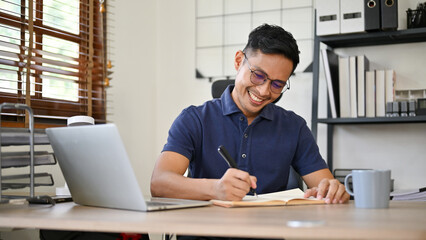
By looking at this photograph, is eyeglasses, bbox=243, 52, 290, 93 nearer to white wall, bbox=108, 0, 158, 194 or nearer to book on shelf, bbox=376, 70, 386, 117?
book on shelf, bbox=376, 70, 386, 117

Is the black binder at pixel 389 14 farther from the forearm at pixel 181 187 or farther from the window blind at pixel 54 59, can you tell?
the forearm at pixel 181 187

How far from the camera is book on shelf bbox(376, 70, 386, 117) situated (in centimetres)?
269

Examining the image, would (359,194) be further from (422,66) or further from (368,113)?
(422,66)

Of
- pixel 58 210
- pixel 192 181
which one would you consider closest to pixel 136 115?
pixel 192 181

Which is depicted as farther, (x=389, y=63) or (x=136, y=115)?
(x=136, y=115)

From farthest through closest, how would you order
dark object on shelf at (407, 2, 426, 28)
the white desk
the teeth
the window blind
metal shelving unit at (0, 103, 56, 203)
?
1. dark object on shelf at (407, 2, 426, 28)
2. the window blind
3. the teeth
4. metal shelving unit at (0, 103, 56, 203)
5. the white desk

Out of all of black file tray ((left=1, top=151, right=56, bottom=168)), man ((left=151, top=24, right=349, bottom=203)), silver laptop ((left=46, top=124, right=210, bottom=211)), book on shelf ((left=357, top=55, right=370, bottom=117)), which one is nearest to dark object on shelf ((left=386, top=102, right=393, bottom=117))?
book on shelf ((left=357, top=55, right=370, bottom=117))

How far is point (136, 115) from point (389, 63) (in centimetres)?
146

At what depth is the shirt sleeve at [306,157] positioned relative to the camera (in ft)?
5.99

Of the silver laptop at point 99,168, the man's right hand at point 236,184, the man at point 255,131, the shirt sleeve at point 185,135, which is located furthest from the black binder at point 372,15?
the silver laptop at point 99,168

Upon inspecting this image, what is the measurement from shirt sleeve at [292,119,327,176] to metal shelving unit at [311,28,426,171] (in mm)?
909

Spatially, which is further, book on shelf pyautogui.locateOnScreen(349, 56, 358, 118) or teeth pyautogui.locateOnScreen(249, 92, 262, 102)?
book on shelf pyautogui.locateOnScreen(349, 56, 358, 118)

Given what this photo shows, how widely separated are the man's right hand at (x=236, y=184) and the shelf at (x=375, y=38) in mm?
1680

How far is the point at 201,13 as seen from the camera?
334 centimetres
